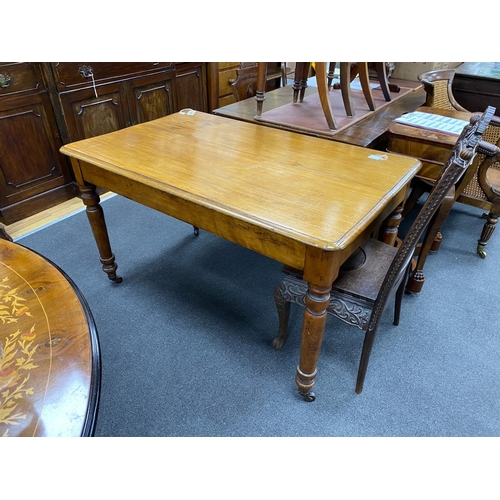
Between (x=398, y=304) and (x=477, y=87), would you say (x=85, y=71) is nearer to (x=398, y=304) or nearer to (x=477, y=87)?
(x=398, y=304)

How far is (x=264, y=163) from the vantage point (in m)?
1.38

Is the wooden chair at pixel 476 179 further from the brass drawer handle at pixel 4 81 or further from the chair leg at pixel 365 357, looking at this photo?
the brass drawer handle at pixel 4 81

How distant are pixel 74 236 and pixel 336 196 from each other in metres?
1.85

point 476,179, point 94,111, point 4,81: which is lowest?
point 476,179

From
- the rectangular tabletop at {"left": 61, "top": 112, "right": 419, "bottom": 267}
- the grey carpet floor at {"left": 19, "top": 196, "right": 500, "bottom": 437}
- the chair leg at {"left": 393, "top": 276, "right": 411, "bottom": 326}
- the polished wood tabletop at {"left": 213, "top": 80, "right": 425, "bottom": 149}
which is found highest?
the rectangular tabletop at {"left": 61, "top": 112, "right": 419, "bottom": 267}

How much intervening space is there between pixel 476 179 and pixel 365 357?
131 centimetres

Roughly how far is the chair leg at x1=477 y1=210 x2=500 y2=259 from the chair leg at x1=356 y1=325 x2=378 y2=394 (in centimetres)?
128

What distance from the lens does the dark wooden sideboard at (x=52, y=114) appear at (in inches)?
89.8

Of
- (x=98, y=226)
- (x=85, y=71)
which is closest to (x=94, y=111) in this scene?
(x=85, y=71)

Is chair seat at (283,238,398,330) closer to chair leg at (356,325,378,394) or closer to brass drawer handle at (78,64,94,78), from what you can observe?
chair leg at (356,325,378,394)

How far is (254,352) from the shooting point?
5.27 ft

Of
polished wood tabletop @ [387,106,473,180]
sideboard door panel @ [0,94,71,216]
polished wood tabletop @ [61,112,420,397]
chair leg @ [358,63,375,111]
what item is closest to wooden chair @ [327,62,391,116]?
chair leg @ [358,63,375,111]

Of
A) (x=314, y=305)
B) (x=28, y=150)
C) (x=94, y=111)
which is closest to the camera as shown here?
(x=314, y=305)

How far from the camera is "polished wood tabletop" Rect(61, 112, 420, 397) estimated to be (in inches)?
40.9
